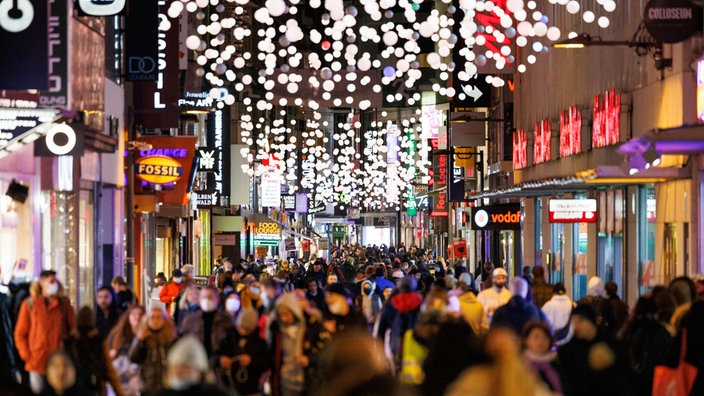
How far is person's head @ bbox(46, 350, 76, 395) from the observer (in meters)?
9.45

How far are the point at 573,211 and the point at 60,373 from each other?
20287 mm

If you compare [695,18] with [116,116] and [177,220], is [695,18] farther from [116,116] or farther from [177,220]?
[177,220]

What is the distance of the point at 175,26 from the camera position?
114ft

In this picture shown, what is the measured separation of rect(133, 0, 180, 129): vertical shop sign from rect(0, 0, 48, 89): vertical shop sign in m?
15.6

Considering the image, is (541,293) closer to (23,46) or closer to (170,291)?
(170,291)

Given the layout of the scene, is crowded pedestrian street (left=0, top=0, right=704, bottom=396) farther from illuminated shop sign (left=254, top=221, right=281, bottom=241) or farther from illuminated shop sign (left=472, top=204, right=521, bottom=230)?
illuminated shop sign (left=254, top=221, right=281, bottom=241)

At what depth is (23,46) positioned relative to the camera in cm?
1788

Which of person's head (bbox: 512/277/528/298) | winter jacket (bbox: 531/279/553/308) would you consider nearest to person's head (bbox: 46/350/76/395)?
person's head (bbox: 512/277/528/298)

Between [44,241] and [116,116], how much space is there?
25.1 ft

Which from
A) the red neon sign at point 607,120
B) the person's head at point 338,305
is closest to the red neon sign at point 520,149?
the red neon sign at point 607,120

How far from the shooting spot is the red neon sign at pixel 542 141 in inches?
1474

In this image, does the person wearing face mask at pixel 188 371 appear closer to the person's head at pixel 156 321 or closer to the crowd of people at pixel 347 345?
the crowd of people at pixel 347 345

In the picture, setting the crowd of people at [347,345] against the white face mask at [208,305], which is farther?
the white face mask at [208,305]

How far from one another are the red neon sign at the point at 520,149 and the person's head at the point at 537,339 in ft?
103
